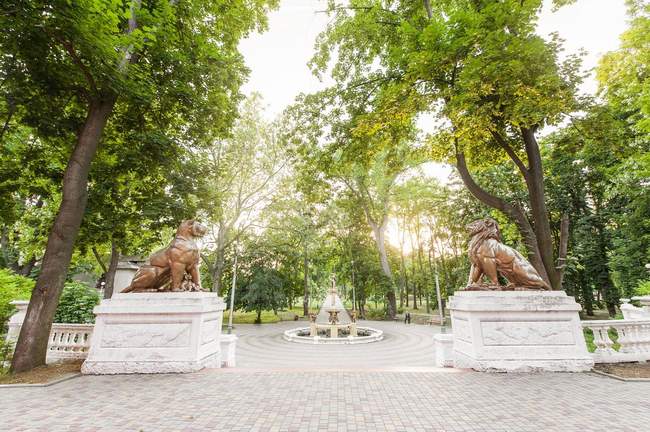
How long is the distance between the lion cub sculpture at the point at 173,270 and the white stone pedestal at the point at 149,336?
1.11 feet

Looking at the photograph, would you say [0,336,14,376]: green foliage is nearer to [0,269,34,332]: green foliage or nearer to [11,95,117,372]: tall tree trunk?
[0,269,34,332]: green foliage

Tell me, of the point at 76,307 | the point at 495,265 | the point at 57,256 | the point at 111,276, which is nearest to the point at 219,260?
the point at 111,276

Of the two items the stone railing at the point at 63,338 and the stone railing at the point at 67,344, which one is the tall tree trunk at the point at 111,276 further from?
the stone railing at the point at 67,344

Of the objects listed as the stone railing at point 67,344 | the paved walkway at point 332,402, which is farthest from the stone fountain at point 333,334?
the stone railing at point 67,344

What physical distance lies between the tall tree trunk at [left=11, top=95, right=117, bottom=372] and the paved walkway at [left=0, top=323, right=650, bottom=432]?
1567 millimetres

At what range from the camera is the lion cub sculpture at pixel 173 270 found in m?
6.50

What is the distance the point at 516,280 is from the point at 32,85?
13113 mm

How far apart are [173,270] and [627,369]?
10125 mm

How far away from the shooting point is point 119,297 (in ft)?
20.7

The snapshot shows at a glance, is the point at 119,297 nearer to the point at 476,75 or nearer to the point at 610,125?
the point at 476,75

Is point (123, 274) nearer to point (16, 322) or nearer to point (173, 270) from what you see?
point (16, 322)

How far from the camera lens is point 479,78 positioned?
680 centimetres

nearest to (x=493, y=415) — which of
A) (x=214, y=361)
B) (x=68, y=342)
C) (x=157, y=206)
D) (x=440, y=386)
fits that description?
(x=440, y=386)

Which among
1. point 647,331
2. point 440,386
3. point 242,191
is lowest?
point 440,386
